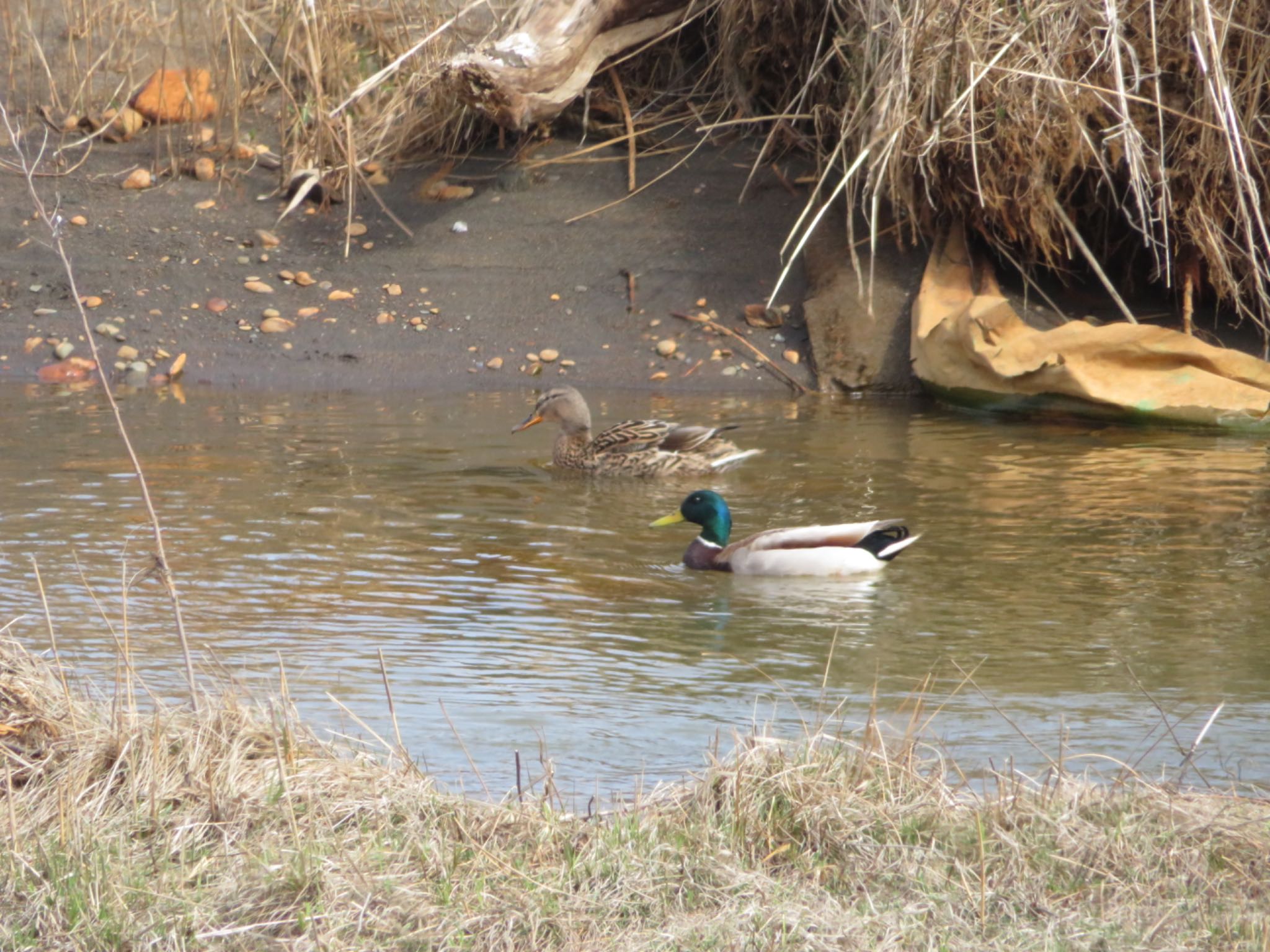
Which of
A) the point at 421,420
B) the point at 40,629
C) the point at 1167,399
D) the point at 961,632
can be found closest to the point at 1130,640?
the point at 961,632

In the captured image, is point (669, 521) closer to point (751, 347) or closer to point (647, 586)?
point (647, 586)

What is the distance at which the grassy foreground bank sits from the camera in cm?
299

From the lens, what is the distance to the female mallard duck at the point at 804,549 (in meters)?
6.16

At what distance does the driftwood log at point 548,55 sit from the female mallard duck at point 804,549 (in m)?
4.58

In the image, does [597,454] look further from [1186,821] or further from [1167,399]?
[1186,821]

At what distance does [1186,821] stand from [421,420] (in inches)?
254

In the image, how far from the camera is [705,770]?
3629 mm

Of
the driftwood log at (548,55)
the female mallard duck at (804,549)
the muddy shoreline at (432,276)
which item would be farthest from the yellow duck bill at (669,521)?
the driftwood log at (548,55)

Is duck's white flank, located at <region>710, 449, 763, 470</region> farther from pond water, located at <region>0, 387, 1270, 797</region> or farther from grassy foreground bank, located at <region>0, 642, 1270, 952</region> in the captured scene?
grassy foreground bank, located at <region>0, 642, 1270, 952</region>

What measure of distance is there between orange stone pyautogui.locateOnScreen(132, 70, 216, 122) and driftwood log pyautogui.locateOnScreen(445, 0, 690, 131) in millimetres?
2870

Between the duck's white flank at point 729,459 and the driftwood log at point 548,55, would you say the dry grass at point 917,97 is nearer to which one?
the driftwood log at point 548,55

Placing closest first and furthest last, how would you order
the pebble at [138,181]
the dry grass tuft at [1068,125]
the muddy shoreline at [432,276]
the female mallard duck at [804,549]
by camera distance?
the female mallard duck at [804,549] < the dry grass tuft at [1068,125] < the muddy shoreline at [432,276] < the pebble at [138,181]

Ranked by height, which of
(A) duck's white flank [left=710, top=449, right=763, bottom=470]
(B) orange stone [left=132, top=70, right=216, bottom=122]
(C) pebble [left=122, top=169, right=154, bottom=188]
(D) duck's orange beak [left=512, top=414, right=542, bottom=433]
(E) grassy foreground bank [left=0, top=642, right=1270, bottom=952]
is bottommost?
(E) grassy foreground bank [left=0, top=642, right=1270, bottom=952]

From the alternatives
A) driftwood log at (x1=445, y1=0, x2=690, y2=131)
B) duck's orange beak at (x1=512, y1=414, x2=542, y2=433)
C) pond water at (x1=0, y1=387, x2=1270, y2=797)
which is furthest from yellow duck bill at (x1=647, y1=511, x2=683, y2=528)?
driftwood log at (x1=445, y1=0, x2=690, y2=131)
